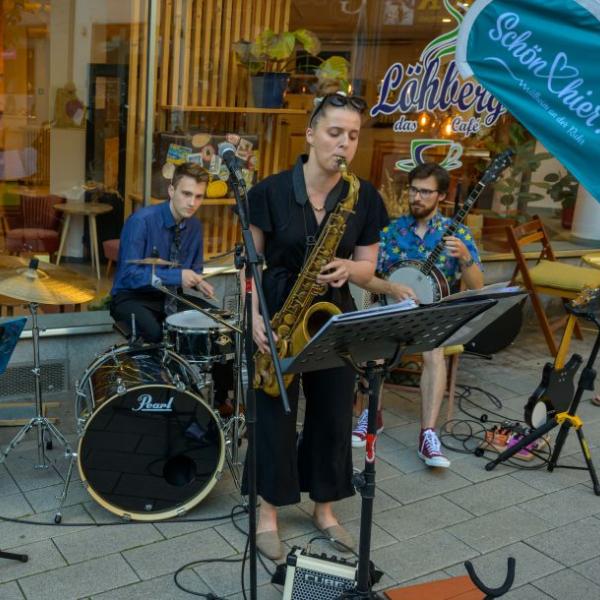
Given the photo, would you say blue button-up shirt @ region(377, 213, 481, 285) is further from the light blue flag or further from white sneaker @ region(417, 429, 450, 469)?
the light blue flag

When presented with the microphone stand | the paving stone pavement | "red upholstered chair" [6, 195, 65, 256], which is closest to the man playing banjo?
the paving stone pavement

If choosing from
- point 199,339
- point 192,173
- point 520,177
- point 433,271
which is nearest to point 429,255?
point 433,271

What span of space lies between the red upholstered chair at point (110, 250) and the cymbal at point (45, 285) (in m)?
1.58

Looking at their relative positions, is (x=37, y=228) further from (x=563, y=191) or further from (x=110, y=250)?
(x=563, y=191)

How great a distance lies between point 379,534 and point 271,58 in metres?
3.57

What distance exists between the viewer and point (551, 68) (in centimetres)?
259

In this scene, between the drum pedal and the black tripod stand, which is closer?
the black tripod stand

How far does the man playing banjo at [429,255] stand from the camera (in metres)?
4.73

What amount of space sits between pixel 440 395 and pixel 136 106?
2819 mm

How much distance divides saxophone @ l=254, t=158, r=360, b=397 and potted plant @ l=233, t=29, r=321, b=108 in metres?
2.89

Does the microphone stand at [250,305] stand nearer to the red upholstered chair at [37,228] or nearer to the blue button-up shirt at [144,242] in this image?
the blue button-up shirt at [144,242]

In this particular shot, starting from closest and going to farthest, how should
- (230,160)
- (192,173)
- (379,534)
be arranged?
1. (230,160)
2. (379,534)
3. (192,173)

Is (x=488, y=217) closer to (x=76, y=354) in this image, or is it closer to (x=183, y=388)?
(x=76, y=354)

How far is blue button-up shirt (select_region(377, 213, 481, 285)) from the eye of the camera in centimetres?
486
